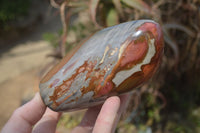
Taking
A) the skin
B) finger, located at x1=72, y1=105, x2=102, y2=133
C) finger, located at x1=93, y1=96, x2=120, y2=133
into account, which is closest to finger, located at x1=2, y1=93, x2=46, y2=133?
the skin

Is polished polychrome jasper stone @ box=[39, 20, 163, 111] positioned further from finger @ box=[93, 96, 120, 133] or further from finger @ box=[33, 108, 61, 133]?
finger @ box=[33, 108, 61, 133]

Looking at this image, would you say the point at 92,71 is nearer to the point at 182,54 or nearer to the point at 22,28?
the point at 182,54

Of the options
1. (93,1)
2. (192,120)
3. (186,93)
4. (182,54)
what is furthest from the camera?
(186,93)

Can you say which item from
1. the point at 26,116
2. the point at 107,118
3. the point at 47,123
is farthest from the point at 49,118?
the point at 107,118

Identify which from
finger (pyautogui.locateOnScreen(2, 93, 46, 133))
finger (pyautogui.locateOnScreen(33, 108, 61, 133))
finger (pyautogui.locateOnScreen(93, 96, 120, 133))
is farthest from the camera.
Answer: finger (pyautogui.locateOnScreen(33, 108, 61, 133))

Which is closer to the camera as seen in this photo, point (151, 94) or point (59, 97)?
point (59, 97)

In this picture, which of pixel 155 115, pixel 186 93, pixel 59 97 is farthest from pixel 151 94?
pixel 59 97
